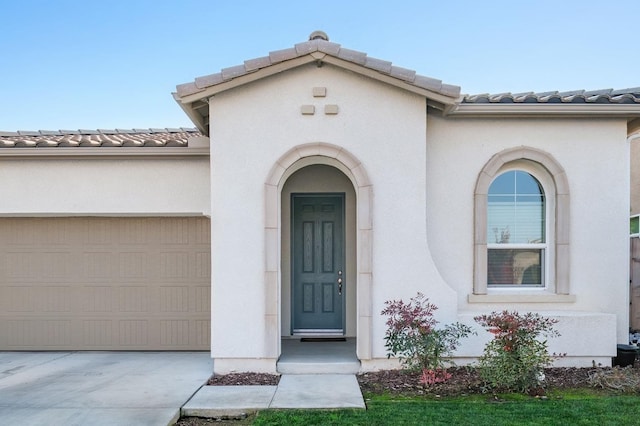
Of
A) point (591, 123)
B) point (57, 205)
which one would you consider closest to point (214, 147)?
point (57, 205)

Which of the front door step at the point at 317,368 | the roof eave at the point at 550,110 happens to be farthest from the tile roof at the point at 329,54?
the front door step at the point at 317,368

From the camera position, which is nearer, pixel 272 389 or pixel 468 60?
pixel 272 389

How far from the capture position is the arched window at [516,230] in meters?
7.38

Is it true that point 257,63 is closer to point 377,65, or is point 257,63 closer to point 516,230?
point 377,65

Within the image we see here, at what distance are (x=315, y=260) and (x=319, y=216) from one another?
92 centimetres

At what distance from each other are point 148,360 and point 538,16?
1575 cm

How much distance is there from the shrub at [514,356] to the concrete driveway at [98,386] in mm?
4309

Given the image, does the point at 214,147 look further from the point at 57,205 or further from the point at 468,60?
the point at 468,60

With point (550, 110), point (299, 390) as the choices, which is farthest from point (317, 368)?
point (550, 110)

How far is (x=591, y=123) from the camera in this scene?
283 inches

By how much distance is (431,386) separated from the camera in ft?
19.6

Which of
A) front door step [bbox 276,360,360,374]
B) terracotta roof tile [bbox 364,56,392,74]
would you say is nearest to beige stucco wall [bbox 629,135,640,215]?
terracotta roof tile [bbox 364,56,392,74]

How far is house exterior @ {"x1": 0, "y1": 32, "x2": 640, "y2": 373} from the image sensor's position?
6.62m

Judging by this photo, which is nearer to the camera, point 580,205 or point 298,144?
point 298,144
